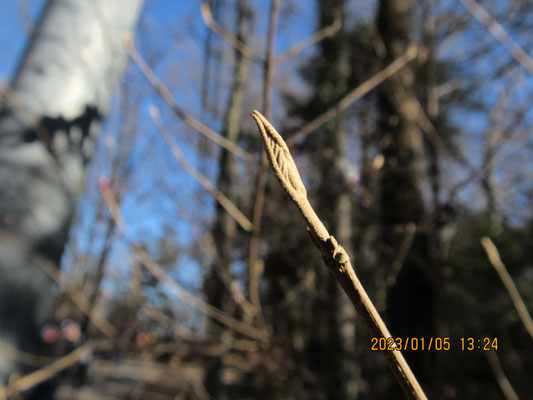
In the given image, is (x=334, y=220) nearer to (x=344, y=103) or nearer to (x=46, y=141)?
(x=344, y=103)

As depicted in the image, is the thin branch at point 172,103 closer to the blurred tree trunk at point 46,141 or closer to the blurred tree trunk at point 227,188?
the blurred tree trunk at point 46,141

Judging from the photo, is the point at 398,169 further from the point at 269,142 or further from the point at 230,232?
the point at 269,142

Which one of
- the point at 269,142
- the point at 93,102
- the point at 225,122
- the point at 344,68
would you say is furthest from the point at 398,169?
the point at 225,122

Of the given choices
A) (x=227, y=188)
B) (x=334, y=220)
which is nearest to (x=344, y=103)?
(x=334, y=220)

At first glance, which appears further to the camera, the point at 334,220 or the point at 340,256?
the point at 334,220

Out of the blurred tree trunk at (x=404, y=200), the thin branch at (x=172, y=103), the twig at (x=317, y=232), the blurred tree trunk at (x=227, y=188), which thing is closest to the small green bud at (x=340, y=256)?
the twig at (x=317, y=232)

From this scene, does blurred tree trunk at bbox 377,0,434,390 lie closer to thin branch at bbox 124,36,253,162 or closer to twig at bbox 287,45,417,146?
twig at bbox 287,45,417,146
